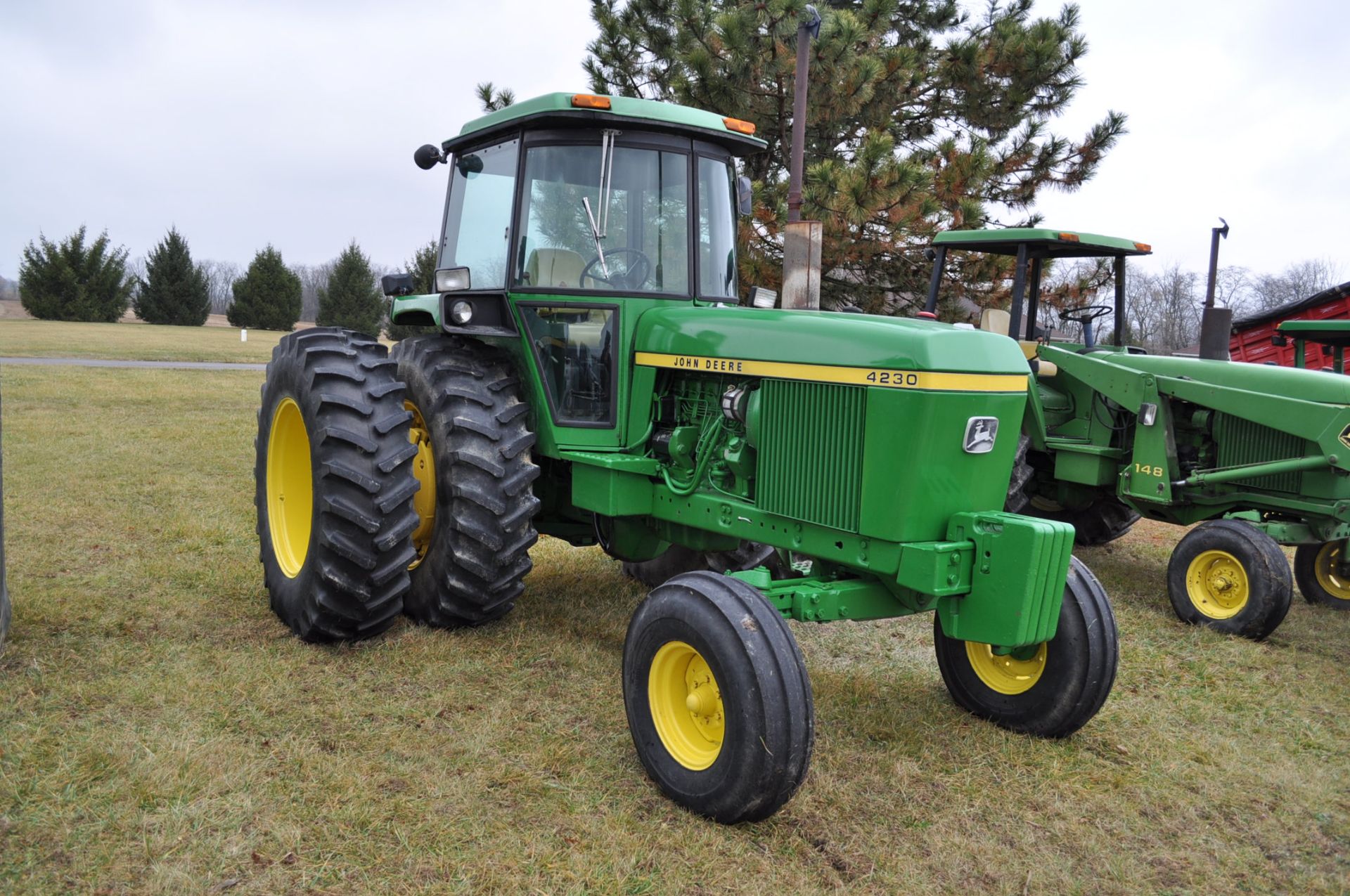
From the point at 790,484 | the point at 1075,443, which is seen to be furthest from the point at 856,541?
the point at 1075,443

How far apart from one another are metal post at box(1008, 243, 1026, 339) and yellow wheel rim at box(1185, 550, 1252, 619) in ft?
6.55

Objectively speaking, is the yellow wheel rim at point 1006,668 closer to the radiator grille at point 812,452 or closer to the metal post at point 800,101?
the radiator grille at point 812,452

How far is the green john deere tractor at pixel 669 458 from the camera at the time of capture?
10.9 feet

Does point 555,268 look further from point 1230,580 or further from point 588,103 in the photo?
point 1230,580

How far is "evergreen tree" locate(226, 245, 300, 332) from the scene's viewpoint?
139 ft

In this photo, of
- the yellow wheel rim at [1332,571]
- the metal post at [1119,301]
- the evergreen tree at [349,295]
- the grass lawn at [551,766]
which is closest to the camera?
the grass lawn at [551,766]

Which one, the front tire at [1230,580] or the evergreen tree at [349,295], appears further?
the evergreen tree at [349,295]

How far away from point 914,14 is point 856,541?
41.4ft

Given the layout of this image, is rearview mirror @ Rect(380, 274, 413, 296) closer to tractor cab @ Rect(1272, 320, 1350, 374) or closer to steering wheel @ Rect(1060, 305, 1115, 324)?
steering wheel @ Rect(1060, 305, 1115, 324)

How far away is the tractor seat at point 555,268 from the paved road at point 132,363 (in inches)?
650

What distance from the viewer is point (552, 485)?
16.4 feet

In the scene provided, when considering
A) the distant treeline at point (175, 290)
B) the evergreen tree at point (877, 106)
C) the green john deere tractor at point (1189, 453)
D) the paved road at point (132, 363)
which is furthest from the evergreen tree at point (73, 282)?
the green john deere tractor at point (1189, 453)

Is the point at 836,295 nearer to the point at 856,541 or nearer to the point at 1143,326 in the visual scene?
the point at 856,541

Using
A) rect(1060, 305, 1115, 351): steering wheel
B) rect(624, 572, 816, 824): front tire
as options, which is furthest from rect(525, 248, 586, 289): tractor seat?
rect(1060, 305, 1115, 351): steering wheel
